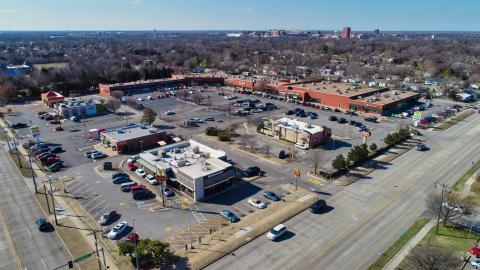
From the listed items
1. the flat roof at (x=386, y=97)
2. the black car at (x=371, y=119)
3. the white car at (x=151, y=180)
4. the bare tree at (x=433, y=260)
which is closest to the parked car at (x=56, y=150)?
the white car at (x=151, y=180)

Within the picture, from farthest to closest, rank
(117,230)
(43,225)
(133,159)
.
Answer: (133,159) → (43,225) → (117,230)

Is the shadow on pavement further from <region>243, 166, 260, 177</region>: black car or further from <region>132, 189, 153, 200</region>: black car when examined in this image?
<region>132, 189, 153, 200</region>: black car

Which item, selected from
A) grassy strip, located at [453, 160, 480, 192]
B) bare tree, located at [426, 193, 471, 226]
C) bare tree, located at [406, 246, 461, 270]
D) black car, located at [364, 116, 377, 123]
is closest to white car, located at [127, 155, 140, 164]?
bare tree, located at [406, 246, 461, 270]

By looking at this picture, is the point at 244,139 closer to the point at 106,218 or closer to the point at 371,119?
the point at 106,218

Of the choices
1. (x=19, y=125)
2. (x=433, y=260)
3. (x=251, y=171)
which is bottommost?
(x=251, y=171)

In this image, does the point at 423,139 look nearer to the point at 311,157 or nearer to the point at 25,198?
the point at 311,157

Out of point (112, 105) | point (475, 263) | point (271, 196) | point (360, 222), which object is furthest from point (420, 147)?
point (112, 105)

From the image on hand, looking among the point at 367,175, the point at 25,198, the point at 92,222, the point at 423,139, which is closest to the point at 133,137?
the point at 25,198
